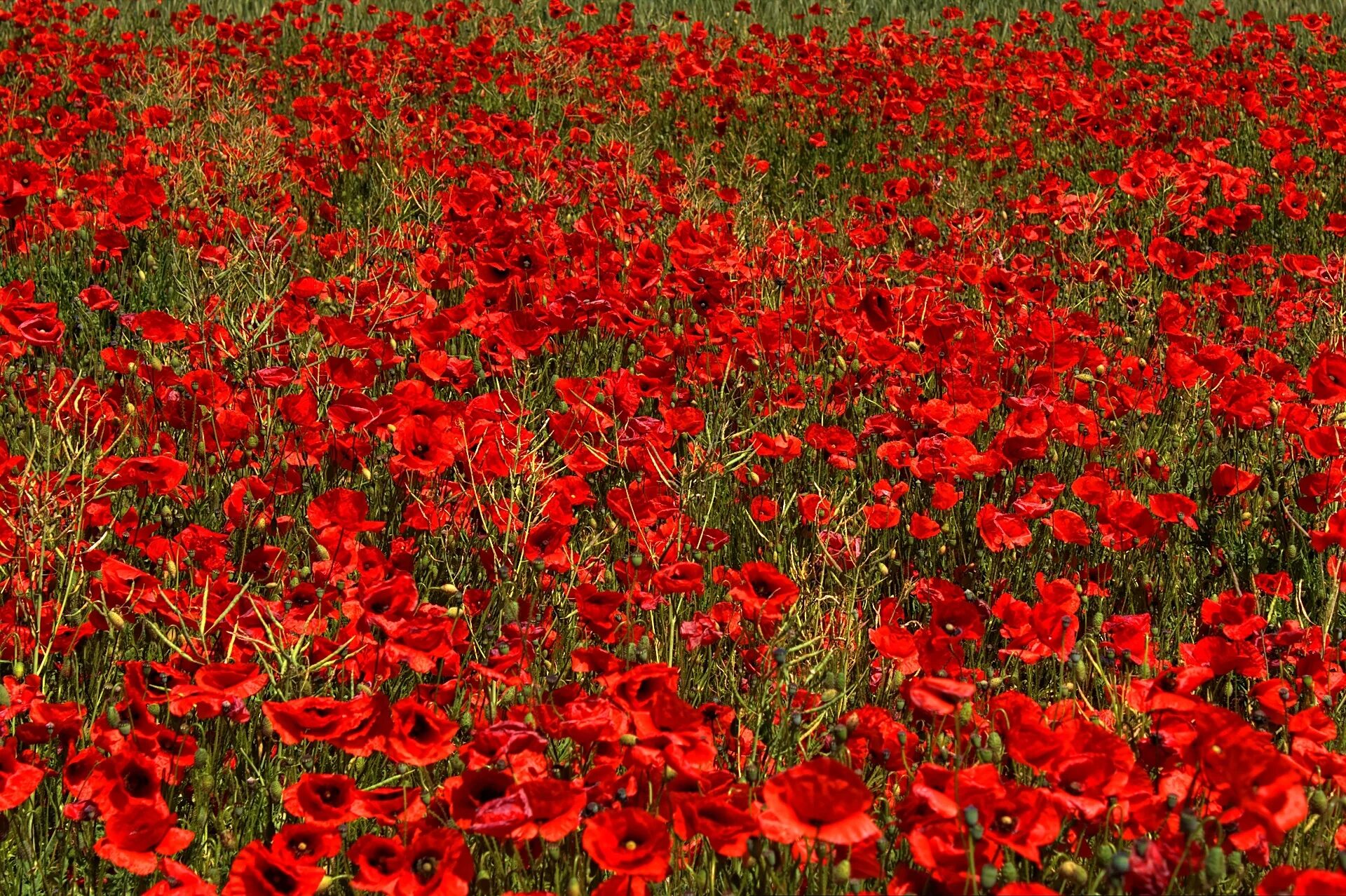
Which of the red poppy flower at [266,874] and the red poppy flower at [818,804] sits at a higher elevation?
the red poppy flower at [818,804]

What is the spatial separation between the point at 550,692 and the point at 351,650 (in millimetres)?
389

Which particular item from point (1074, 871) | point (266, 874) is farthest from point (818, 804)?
point (266, 874)

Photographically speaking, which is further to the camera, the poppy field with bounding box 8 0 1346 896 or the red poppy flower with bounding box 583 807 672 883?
the poppy field with bounding box 8 0 1346 896

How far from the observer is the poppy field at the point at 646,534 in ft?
5.15

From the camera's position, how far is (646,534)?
2.42 metres

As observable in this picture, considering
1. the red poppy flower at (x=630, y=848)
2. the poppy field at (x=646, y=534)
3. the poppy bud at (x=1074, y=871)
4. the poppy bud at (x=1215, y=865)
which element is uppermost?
the poppy bud at (x=1215, y=865)

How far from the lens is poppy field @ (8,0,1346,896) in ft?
5.15

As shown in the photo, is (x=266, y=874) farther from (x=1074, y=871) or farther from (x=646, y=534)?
(x=646, y=534)

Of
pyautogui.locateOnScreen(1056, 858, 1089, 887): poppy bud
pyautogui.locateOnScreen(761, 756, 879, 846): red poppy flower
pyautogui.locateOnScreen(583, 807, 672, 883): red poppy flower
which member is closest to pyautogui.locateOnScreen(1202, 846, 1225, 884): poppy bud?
pyautogui.locateOnScreen(1056, 858, 1089, 887): poppy bud

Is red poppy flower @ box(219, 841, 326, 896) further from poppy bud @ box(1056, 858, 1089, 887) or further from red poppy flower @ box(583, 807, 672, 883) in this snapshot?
poppy bud @ box(1056, 858, 1089, 887)

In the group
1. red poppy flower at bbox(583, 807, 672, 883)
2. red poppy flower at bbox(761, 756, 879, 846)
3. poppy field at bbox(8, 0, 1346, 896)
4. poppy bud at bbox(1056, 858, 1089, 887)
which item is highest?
red poppy flower at bbox(761, 756, 879, 846)

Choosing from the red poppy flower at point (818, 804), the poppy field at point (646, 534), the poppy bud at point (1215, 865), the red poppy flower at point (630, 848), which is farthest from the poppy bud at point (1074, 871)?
the red poppy flower at point (630, 848)

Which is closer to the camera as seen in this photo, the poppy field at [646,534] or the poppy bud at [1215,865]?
the poppy bud at [1215,865]

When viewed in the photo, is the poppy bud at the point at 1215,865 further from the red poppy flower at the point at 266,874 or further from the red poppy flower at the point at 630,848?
the red poppy flower at the point at 266,874
